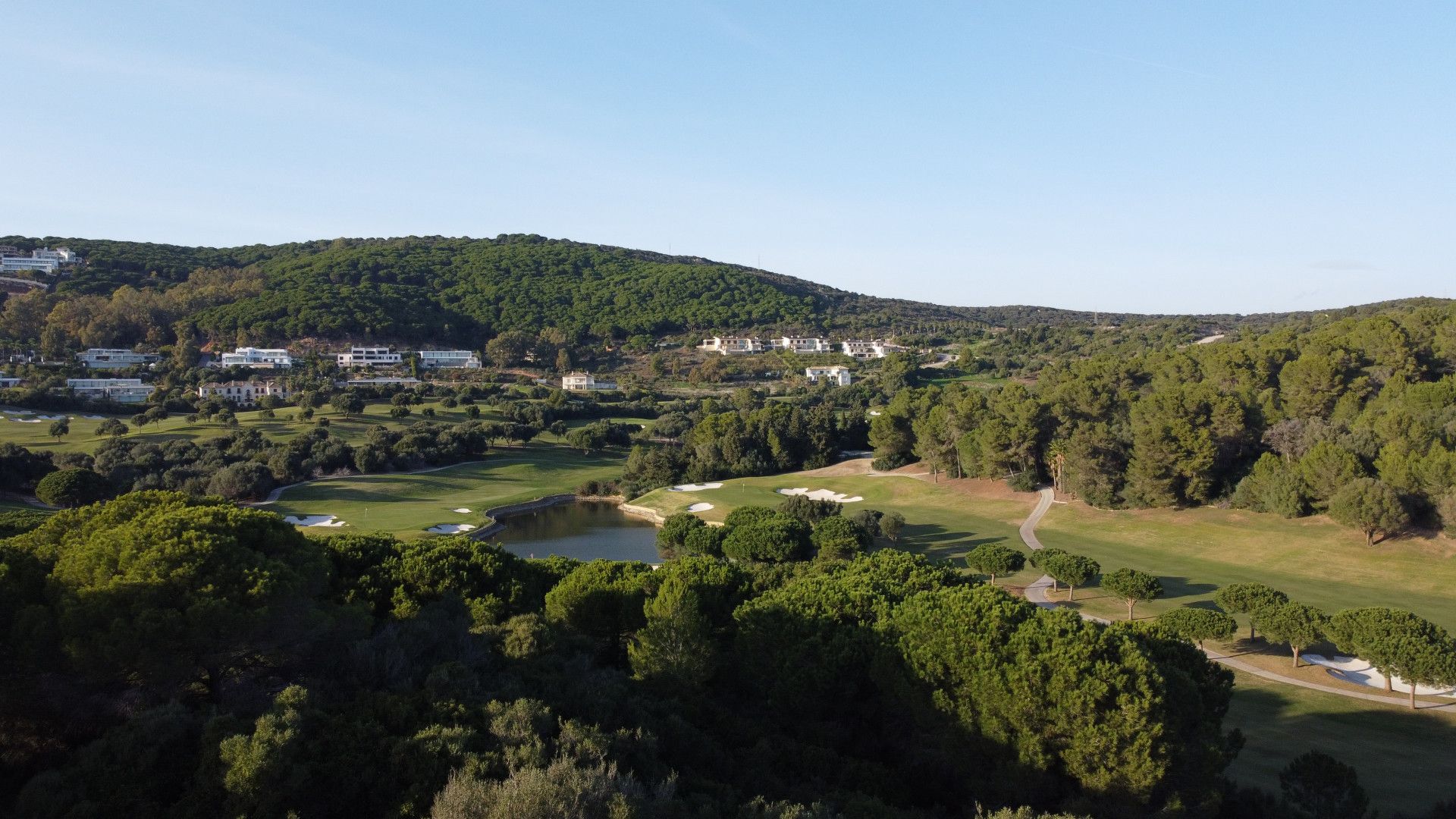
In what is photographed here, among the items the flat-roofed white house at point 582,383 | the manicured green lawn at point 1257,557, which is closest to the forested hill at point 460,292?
the flat-roofed white house at point 582,383

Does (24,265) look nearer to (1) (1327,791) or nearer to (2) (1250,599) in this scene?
(2) (1250,599)

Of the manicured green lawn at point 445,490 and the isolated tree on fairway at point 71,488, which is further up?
the isolated tree on fairway at point 71,488

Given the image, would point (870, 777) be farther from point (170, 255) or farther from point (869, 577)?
point (170, 255)

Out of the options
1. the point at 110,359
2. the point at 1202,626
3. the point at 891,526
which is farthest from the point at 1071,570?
the point at 110,359

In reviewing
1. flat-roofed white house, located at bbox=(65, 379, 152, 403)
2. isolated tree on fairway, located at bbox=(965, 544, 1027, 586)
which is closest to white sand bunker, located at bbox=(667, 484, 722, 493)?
isolated tree on fairway, located at bbox=(965, 544, 1027, 586)

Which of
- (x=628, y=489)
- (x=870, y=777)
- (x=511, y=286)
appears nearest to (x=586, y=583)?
(x=870, y=777)

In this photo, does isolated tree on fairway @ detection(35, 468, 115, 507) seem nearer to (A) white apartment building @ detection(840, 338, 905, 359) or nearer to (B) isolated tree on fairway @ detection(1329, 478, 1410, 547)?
(B) isolated tree on fairway @ detection(1329, 478, 1410, 547)

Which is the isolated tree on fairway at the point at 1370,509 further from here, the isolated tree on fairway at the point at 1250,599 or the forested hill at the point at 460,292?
the forested hill at the point at 460,292

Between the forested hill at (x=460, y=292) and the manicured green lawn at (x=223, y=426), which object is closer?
the manicured green lawn at (x=223, y=426)
